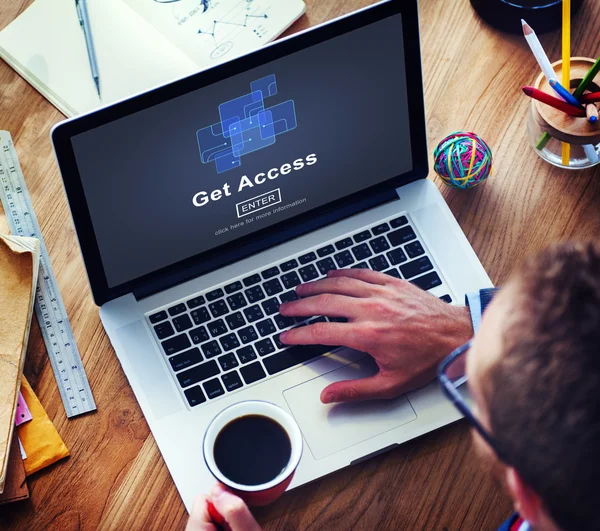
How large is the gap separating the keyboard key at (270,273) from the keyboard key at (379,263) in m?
0.13

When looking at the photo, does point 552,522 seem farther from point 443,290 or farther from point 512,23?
point 512,23

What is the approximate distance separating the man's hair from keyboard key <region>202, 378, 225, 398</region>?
0.45 metres

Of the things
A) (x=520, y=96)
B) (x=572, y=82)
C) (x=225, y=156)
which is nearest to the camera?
(x=225, y=156)

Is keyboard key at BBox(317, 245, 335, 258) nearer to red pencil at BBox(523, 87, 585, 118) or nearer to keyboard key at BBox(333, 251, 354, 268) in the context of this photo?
keyboard key at BBox(333, 251, 354, 268)

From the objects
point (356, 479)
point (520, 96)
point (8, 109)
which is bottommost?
point (356, 479)

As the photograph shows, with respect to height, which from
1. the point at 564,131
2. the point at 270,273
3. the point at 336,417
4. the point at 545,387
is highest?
the point at 545,387

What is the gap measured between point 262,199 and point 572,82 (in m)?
0.47

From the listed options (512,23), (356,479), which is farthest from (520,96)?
(356,479)

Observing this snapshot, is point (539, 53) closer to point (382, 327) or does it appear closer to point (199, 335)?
point (382, 327)

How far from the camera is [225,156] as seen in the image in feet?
3.28

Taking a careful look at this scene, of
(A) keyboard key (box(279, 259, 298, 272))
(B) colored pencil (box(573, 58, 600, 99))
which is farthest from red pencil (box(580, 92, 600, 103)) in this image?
(A) keyboard key (box(279, 259, 298, 272))

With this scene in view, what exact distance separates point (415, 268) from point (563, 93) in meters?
0.31

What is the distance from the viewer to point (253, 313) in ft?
3.49

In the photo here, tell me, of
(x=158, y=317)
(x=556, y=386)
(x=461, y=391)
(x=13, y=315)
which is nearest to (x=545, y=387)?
(x=556, y=386)
